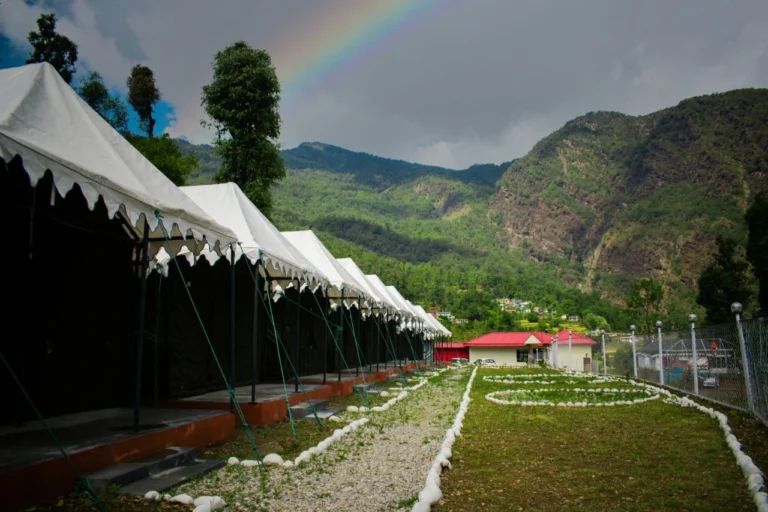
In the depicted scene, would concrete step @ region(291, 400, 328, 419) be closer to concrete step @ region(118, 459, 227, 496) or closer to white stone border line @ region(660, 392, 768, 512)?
concrete step @ region(118, 459, 227, 496)

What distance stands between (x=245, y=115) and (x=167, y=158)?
5.50 metres

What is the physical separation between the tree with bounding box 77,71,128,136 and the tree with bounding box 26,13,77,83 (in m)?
A: 1.16

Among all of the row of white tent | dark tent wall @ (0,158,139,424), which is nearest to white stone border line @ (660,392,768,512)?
the row of white tent

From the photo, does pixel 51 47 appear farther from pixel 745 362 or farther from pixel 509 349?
pixel 509 349

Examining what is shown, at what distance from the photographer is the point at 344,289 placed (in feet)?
37.9

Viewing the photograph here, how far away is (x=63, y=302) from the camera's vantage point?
19.6 ft

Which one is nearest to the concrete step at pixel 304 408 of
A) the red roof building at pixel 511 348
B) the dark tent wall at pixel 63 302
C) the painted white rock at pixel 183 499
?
the dark tent wall at pixel 63 302

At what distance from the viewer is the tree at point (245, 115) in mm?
21609

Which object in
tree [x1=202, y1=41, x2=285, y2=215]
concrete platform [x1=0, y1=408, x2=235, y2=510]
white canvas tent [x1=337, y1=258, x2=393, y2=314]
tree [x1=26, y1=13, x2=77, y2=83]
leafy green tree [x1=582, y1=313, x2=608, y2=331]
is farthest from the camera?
leafy green tree [x1=582, y1=313, x2=608, y2=331]

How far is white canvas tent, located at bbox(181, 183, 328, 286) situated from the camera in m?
7.52

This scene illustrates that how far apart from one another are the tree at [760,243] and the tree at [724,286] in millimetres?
1472

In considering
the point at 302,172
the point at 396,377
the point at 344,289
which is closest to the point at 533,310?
the point at 396,377

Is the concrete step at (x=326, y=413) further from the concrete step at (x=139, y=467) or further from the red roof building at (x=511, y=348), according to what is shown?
the red roof building at (x=511, y=348)

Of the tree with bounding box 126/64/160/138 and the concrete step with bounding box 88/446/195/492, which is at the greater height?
the tree with bounding box 126/64/160/138
